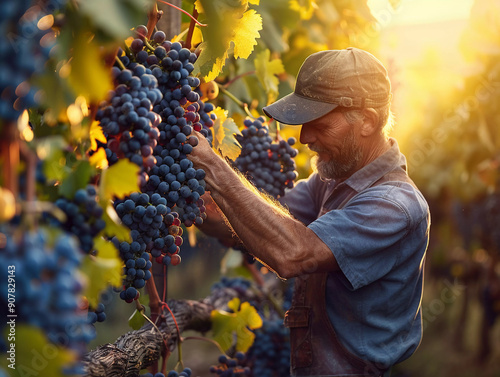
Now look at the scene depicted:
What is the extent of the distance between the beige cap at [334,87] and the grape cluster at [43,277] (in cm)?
143

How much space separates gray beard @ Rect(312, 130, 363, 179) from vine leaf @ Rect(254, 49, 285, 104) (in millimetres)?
511

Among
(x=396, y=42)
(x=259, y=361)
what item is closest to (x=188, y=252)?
(x=396, y=42)

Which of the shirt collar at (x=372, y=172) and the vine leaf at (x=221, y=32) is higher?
the vine leaf at (x=221, y=32)

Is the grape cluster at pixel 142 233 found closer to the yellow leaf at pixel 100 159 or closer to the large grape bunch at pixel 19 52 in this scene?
the yellow leaf at pixel 100 159

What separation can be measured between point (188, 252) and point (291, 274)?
809 centimetres

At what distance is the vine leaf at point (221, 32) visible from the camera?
158 cm

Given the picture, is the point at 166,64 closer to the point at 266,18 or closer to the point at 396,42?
the point at 266,18

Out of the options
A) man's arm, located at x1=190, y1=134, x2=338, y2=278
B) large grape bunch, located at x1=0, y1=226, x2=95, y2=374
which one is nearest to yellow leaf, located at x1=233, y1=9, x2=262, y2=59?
man's arm, located at x1=190, y1=134, x2=338, y2=278

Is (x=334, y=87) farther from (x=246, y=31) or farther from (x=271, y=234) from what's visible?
(x=271, y=234)

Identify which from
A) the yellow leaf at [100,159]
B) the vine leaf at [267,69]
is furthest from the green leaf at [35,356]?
the vine leaf at [267,69]

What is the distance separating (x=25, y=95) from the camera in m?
0.96

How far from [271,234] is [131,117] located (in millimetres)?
853

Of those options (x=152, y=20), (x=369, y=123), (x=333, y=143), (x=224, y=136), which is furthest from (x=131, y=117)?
(x=369, y=123)

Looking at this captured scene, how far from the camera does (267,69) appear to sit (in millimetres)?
2697
